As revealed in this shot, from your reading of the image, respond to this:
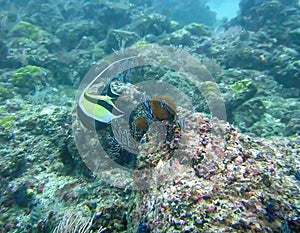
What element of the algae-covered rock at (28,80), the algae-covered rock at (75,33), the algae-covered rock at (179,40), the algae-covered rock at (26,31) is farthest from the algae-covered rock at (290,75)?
the algae-covered rock at (26,31)

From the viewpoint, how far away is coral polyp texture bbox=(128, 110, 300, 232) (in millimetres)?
1796

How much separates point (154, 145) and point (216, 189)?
826 millimetres

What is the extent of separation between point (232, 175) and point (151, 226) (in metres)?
0.73

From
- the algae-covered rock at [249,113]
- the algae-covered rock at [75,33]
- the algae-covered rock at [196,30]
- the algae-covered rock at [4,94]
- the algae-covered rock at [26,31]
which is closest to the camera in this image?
the algae-covered rock at [249,113]

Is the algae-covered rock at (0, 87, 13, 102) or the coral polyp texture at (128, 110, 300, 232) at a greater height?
the algae-covered rock at (0, 87, 13, 102)

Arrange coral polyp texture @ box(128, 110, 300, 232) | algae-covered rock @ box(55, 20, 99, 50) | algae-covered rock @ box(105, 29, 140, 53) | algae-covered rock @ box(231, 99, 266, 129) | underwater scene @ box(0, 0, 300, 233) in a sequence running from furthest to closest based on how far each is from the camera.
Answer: algae-covered rock @ box(55, 20, 99, 50) < algae-covered rock @ box(105, 29, 140, 53) < algae-covered rock @ box(231, 99, 266, 129) < underwater scene @ box(0, 0, 300, 233) < coral polyp texture @ box(128, 110, 300, 232)

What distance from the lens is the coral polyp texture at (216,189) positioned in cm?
180

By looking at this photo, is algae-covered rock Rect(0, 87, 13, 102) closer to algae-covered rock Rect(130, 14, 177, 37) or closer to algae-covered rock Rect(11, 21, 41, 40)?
algae-covered rock Rect(11, 21, 41, 40)

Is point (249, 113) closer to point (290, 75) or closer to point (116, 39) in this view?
point (290, 75)

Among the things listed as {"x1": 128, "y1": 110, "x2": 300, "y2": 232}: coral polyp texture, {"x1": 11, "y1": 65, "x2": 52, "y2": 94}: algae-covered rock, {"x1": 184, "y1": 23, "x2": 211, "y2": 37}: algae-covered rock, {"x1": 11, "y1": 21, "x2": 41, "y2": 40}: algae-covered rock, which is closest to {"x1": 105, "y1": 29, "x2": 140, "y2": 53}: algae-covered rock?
{"x1": 11, "y1": 21, "x2": 41, "y2": 40}: algae-covered rock

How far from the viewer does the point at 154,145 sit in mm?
2641

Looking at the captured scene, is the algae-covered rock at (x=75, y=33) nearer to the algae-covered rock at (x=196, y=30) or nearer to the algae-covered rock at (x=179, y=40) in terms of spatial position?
the algae-covered rock at (x=179, y=40)

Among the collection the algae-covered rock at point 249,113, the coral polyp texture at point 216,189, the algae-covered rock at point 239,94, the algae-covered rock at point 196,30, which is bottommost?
the coral polyp texture at point 216,189

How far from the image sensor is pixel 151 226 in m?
1.88
